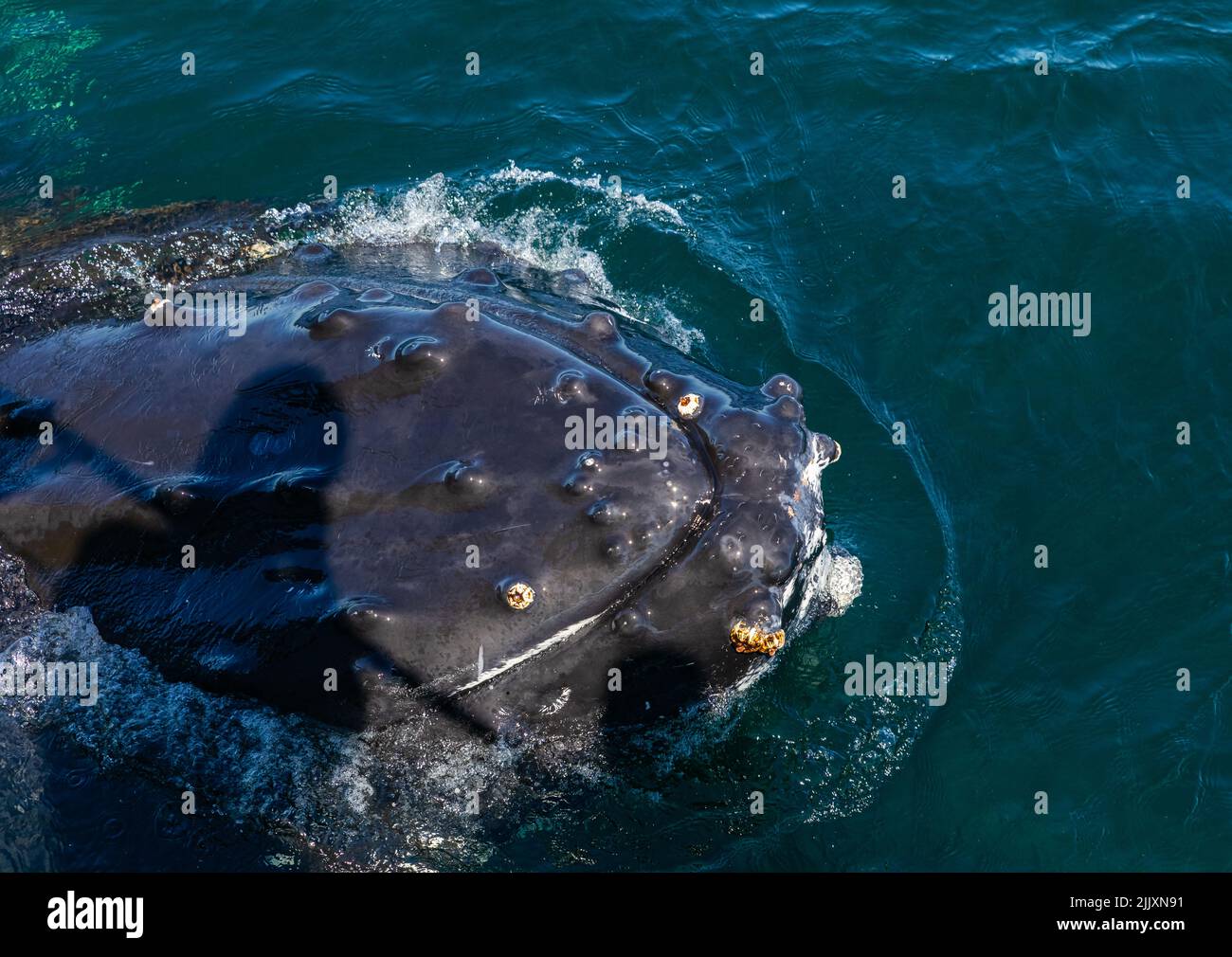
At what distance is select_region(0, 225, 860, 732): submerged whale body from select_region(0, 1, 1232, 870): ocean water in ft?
2.55

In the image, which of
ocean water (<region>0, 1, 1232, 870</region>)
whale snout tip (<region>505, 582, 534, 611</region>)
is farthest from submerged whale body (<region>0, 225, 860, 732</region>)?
ocean water (<region>0, 1, 1232, 870</region>)

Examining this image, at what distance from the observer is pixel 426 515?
30.8ft

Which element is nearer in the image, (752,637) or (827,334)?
(752,637)

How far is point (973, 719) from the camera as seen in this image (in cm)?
1344

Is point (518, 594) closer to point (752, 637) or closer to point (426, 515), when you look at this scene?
point (426, 515)

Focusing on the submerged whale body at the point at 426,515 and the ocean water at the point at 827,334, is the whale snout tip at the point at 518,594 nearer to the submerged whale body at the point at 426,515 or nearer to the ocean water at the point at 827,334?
the submerged whale body at the point at 426,515

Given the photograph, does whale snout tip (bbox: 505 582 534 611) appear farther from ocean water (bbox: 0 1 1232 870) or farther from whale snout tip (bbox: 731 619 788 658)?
whale snout tip (bbox: 731 619 788 658)

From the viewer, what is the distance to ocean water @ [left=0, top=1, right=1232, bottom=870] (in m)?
10.6

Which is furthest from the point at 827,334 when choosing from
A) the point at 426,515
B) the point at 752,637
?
the point at 426,515

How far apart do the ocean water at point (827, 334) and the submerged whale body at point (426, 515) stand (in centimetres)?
78

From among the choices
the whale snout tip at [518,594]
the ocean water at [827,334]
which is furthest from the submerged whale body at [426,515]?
the ocean water at [827,334]

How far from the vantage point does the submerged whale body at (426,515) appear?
9312mm

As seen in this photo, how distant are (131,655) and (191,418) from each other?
6.97 feet

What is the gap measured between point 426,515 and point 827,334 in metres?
9.25
